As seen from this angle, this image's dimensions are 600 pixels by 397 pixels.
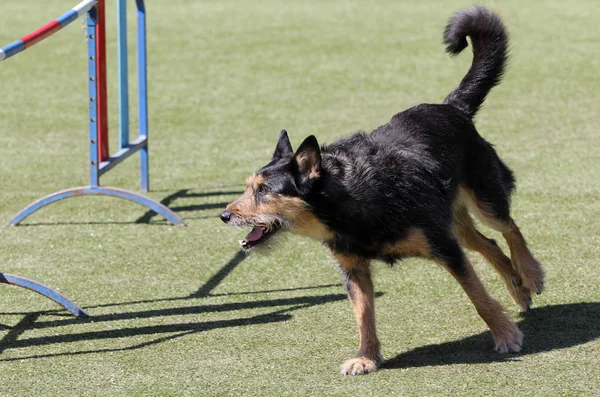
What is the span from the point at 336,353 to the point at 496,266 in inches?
46.8

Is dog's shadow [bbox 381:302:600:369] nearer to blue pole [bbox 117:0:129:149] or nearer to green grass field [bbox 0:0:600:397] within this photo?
green grass field [bbox 0:0:600:397]

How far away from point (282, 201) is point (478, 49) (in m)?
1.87

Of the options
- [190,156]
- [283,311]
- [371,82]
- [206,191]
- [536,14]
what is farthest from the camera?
[536,14]

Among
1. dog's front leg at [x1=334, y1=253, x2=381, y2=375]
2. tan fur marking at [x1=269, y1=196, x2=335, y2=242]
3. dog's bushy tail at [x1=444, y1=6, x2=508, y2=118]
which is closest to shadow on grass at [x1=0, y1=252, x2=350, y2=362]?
dog's front leg at [x1=334, y1=253, x2=381, y2=375]

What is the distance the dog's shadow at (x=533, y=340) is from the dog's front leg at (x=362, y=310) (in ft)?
0.36

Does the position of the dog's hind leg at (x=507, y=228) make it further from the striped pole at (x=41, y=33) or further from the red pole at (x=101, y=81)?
the red pole at (x=101, y=81)

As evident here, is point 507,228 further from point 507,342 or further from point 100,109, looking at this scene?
point 100,109

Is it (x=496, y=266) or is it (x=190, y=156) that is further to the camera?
(x=190, y=156)

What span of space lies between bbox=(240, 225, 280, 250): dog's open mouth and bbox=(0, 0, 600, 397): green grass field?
0.55m

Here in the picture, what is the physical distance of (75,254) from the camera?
627cm

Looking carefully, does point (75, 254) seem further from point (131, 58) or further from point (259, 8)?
point (259, 8)

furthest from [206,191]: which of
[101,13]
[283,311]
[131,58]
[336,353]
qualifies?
[131,58]

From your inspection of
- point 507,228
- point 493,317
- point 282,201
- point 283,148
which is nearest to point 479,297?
point 493,317

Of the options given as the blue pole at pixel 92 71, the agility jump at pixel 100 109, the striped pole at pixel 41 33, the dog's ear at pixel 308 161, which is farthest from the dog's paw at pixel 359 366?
the blue pole at pixel 92 71
